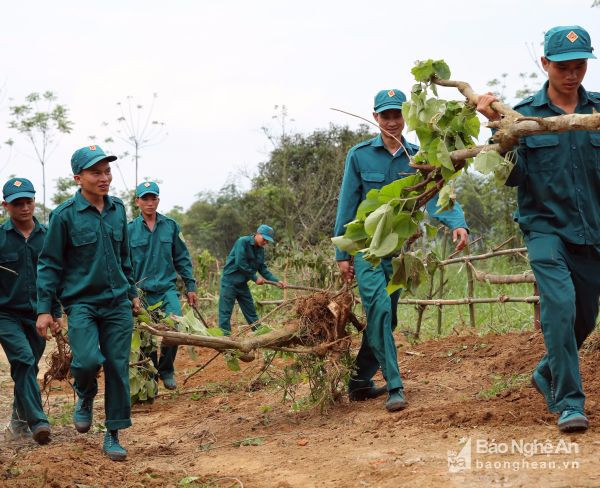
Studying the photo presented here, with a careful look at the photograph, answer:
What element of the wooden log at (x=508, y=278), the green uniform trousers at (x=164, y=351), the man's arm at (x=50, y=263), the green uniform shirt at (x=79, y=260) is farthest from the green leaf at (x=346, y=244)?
the green uniform trousers at (x=164, y=351)

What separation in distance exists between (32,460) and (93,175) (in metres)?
1.83

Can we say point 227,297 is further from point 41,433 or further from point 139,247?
point 41,433

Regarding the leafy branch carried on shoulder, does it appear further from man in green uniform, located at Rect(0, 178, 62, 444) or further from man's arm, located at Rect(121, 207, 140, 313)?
man in green uniform, located at Rect(0, 178, 62, 444)

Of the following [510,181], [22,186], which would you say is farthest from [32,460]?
[510,181]

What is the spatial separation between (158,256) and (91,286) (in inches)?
128

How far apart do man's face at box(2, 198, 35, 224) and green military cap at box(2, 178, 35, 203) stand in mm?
39

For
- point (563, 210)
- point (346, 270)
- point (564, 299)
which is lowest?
point (564, 299)

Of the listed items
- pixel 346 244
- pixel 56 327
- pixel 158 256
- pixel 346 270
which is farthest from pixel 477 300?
pixel 56 327

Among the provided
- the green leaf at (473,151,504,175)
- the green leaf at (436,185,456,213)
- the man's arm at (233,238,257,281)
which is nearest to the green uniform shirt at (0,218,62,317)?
the green leaf at (436,185,456,213)

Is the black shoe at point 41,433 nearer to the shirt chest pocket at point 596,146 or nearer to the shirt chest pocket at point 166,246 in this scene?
the shirt chest pocket at point 166,246

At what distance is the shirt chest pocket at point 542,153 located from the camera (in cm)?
468

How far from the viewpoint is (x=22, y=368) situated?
6.55 meters

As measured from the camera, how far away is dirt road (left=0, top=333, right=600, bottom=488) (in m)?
4.27

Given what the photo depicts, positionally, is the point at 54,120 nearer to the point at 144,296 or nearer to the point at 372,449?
the point at 144,296
